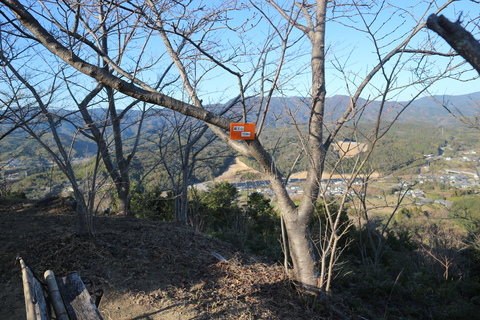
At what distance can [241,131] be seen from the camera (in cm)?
276

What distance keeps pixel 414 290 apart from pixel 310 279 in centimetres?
222

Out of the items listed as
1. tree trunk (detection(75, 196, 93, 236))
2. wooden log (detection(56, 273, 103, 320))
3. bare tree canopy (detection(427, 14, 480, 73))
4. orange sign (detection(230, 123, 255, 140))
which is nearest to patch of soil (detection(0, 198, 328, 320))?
tree trunk (detection(75, 196, 93, 236))

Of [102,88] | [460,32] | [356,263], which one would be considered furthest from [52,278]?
[356,263]

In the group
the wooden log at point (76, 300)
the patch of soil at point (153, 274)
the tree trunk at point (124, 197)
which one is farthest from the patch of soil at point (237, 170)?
the wooden log at point (76, 300)

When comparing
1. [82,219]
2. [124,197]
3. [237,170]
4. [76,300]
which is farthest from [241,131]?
[237,170]

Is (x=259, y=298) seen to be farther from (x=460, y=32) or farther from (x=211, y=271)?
(x=460, y=32)

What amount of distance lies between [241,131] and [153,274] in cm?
180

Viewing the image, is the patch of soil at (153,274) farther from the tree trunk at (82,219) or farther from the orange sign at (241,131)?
the orange sign at (241,131)

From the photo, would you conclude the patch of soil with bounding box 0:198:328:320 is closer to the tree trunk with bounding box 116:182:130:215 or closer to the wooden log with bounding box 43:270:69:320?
the wooden log with bounding box 43:270:69:320

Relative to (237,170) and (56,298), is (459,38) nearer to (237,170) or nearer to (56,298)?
(56,298)

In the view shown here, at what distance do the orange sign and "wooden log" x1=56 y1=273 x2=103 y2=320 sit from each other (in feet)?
5.32

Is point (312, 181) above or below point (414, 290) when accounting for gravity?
above

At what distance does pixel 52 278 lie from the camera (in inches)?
82.7

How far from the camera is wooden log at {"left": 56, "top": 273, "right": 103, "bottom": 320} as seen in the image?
1.89m
